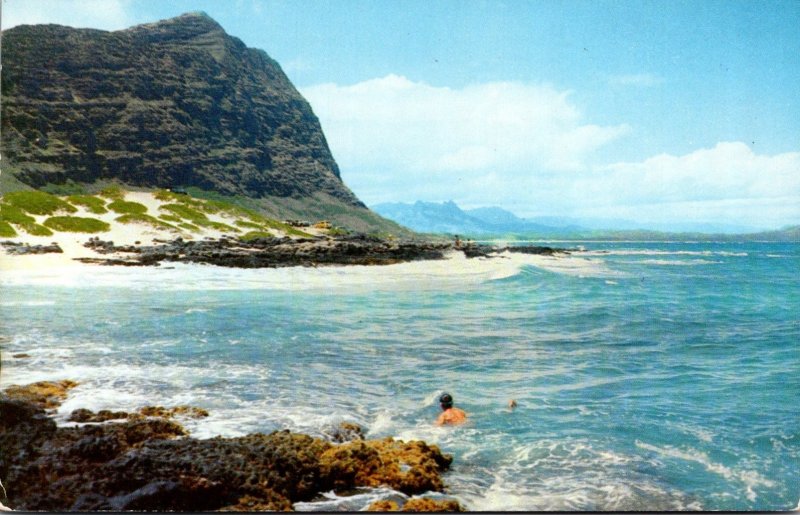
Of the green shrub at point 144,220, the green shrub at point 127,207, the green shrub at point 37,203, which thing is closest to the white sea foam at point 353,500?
the green shrub at point 37,203

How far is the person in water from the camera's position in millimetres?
8695

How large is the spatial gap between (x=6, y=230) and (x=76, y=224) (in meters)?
Result: 7.83

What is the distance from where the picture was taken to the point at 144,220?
43875 mm

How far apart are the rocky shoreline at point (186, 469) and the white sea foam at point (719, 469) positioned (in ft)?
9.84

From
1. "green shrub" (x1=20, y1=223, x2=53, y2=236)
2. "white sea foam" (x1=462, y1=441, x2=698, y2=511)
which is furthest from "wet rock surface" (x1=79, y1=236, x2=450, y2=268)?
"white sea foam" (x1=462, y1=441, x2=698, y2=511)

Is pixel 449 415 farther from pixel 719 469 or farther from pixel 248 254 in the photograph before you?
pixel 248 254

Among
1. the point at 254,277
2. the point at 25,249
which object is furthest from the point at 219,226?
the point at 254,277

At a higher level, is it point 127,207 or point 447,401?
point 127,207

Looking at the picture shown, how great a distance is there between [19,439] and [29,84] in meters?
116

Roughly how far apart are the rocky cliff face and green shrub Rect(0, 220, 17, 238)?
69060 mm

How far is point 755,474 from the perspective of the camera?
7227 mm

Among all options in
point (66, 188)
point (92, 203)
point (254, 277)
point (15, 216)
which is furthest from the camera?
point (66, 188)

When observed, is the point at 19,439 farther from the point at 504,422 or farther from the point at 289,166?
the point at 289,166

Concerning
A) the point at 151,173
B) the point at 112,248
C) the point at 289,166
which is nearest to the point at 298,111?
the point at 289,166
